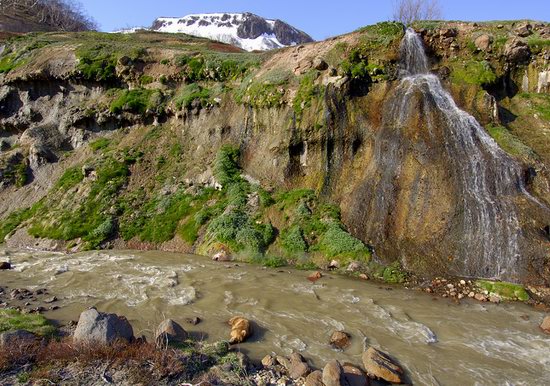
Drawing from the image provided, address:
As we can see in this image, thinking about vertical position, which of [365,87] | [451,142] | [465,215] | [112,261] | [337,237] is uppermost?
[365,87]

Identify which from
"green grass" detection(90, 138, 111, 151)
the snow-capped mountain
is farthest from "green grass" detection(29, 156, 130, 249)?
the snow-capped mountain

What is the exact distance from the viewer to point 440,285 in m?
13.4

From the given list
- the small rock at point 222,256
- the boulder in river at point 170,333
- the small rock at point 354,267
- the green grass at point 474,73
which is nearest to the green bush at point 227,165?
the small rock at point 222,256

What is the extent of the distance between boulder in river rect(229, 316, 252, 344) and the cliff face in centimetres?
660

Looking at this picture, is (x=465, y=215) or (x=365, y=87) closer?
(x=465, y=215)

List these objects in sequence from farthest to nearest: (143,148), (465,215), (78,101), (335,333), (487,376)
Result: 1. (78,101)
2. (143,148)
3. (465,215)
4. (335,333)
5. (487,376)

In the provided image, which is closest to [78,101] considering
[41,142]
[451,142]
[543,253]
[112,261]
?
[41,142]

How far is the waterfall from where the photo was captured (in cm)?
1441

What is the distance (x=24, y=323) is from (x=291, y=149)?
532 inches

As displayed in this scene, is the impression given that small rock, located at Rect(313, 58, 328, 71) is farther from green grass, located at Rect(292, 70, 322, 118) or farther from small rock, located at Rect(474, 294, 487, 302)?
small rock, located at Rect(474, 294, 487, 302)

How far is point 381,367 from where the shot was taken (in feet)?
26.4

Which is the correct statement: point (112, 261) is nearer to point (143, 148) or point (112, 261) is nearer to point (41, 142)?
point (143, 148)

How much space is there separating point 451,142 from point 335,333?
11442 mm

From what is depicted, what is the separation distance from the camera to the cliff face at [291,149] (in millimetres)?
16047
